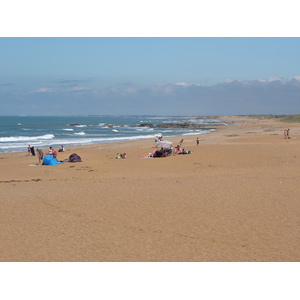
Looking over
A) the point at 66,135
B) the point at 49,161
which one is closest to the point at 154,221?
the point at 49,161

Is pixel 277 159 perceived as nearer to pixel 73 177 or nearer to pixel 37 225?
pixel 73 177

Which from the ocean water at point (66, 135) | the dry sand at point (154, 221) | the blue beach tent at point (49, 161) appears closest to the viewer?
the dry sand at point (154, 221)

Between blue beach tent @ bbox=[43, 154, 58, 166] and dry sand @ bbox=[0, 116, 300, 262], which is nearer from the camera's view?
dry sand @ bbox=[0, 116, 300, 262]

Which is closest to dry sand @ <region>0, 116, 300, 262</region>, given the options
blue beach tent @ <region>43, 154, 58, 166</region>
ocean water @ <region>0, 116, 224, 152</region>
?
blue beach tent @ <region>43, 154, 58, 166</region>

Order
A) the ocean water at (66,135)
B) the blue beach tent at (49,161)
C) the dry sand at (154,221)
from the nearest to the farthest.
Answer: the dry sand at (154,221)
the blue beach tent at (49,161)
the ocean water at (66,135)

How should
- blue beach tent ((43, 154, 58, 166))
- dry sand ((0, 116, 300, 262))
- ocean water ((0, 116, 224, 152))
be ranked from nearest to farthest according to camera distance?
1. dry sand ((0, 116, 300, 262))
2. blue beach tent ((43, 154, 58, 166))
3. ocean water ((0, 116, 224, 152))

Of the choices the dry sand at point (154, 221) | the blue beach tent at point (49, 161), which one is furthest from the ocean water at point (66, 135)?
the dry sand at point (154, 221)

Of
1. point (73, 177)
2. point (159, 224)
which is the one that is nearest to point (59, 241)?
point (159, 224)

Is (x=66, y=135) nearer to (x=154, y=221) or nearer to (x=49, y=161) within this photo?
(x=49, y=161)

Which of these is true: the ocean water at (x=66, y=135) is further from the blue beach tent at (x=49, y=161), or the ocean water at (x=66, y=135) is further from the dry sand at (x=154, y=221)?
the dry sand at (x=154, y=221)

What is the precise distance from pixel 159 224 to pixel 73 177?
10624 mm

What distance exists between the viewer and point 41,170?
22.3 metres

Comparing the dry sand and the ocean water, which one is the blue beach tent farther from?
the ocean water

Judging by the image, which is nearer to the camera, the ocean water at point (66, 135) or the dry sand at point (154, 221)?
the dry sand at point (154, 221)
